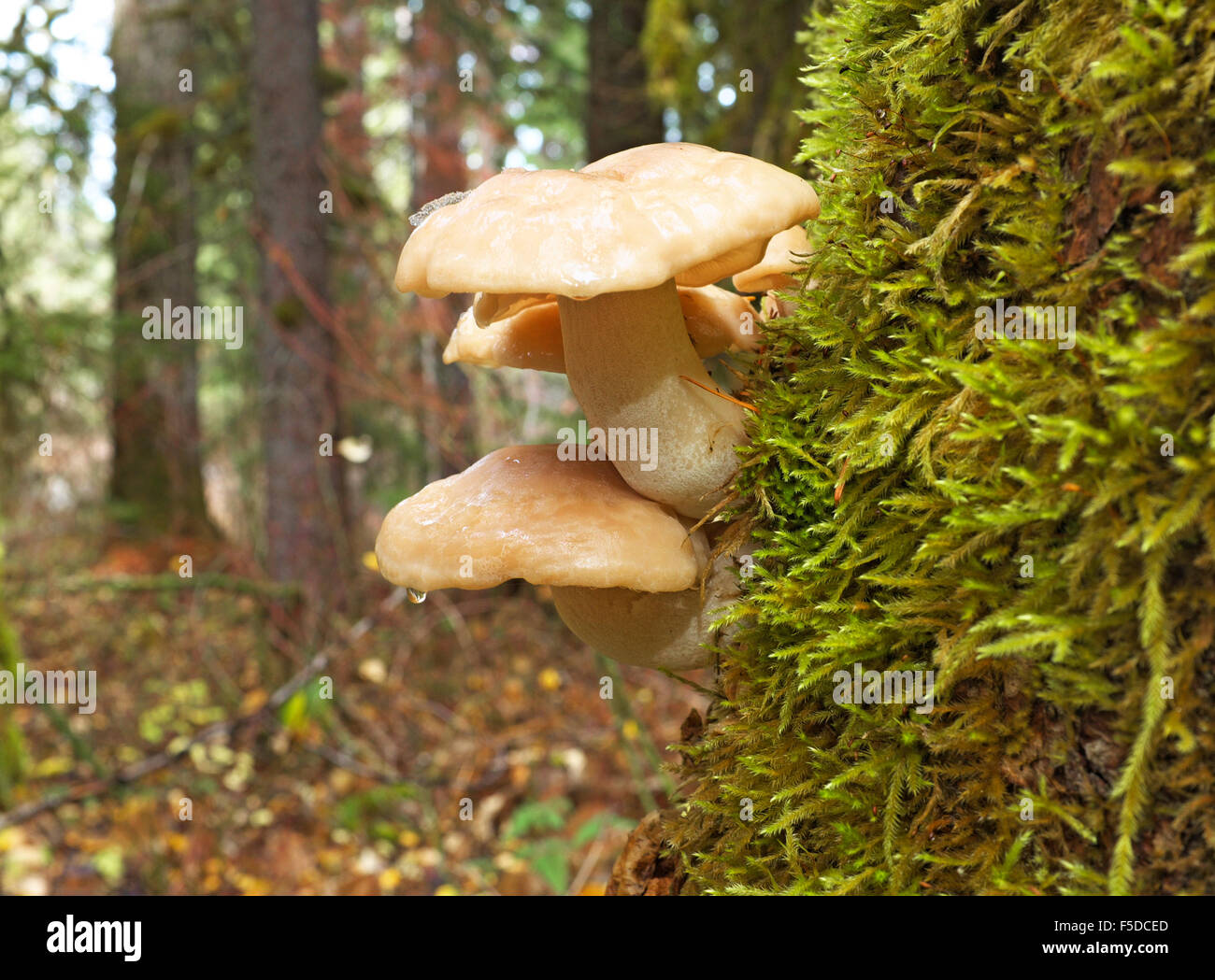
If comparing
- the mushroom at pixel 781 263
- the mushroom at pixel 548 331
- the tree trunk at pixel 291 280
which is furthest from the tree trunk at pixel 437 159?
the mushroom at pixel 781 263

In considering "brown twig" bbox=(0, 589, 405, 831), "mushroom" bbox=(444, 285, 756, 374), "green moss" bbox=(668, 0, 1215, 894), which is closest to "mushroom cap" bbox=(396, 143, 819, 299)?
"green moss" bbox=(668, 0, 1215, 894)

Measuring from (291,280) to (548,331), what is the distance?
17.4 feet

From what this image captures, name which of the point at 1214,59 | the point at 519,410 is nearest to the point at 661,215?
the point at 1214,59

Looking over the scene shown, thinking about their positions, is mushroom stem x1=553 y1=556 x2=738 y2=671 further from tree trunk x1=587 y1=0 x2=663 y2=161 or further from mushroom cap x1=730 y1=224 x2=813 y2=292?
tree trunk x1=587 y1=0 x2=663 y2=161

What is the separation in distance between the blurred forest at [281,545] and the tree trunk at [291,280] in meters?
0.02

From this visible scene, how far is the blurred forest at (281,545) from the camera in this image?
525cm

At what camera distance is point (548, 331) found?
2145 millimetres

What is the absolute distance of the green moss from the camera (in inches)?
43.2

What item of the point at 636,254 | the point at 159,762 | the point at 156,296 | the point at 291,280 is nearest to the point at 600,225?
the point at 636,254

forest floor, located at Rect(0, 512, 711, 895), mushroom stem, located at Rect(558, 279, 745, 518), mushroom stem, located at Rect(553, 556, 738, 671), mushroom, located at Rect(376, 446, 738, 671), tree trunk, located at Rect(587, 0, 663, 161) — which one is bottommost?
forest floor, located at Rect(0, 512, 711, 895)

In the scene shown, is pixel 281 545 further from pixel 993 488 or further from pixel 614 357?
pixel 993 488

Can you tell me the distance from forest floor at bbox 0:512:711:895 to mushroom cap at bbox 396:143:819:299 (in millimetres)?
3164

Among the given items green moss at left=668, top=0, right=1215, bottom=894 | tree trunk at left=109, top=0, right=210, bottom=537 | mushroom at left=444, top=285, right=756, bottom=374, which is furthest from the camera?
tree trunk at left=109, top=0, right=210, bottom=537

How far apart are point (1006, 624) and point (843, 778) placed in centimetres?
39
